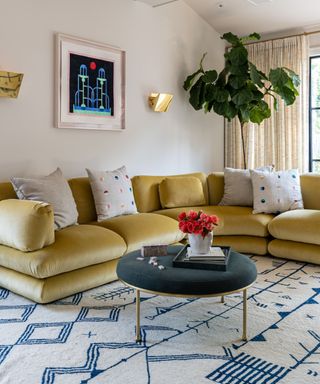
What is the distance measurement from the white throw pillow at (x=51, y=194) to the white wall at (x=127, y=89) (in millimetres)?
433

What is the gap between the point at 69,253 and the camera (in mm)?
2801

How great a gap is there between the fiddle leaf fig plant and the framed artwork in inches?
43.7

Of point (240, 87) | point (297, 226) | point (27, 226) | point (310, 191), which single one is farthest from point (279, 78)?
point (27, 226)

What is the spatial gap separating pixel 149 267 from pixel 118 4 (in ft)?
10.5

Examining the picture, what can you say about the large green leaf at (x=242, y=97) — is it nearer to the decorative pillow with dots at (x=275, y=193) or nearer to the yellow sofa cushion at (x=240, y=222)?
the decorative pillow with dots at (x=275, y=193)

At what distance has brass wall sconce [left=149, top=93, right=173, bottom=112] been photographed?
4.80m

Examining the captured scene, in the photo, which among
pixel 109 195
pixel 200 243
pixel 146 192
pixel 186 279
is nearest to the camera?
pixel 186 279

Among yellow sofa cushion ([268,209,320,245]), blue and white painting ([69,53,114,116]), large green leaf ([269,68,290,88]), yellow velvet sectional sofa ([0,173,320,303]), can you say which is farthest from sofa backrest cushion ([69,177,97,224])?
large green leaf ([269,68,290,88])

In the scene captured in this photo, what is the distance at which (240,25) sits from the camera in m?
5.47

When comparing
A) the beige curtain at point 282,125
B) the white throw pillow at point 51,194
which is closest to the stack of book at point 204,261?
the white throw pillow at point 51,194

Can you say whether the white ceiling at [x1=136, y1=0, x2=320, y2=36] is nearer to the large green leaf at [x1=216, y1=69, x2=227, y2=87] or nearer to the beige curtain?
the beige curtain

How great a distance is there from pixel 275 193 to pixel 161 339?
242 cm

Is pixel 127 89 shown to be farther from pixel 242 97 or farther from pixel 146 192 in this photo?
pixel 242 97

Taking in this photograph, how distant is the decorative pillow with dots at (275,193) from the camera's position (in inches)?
167
